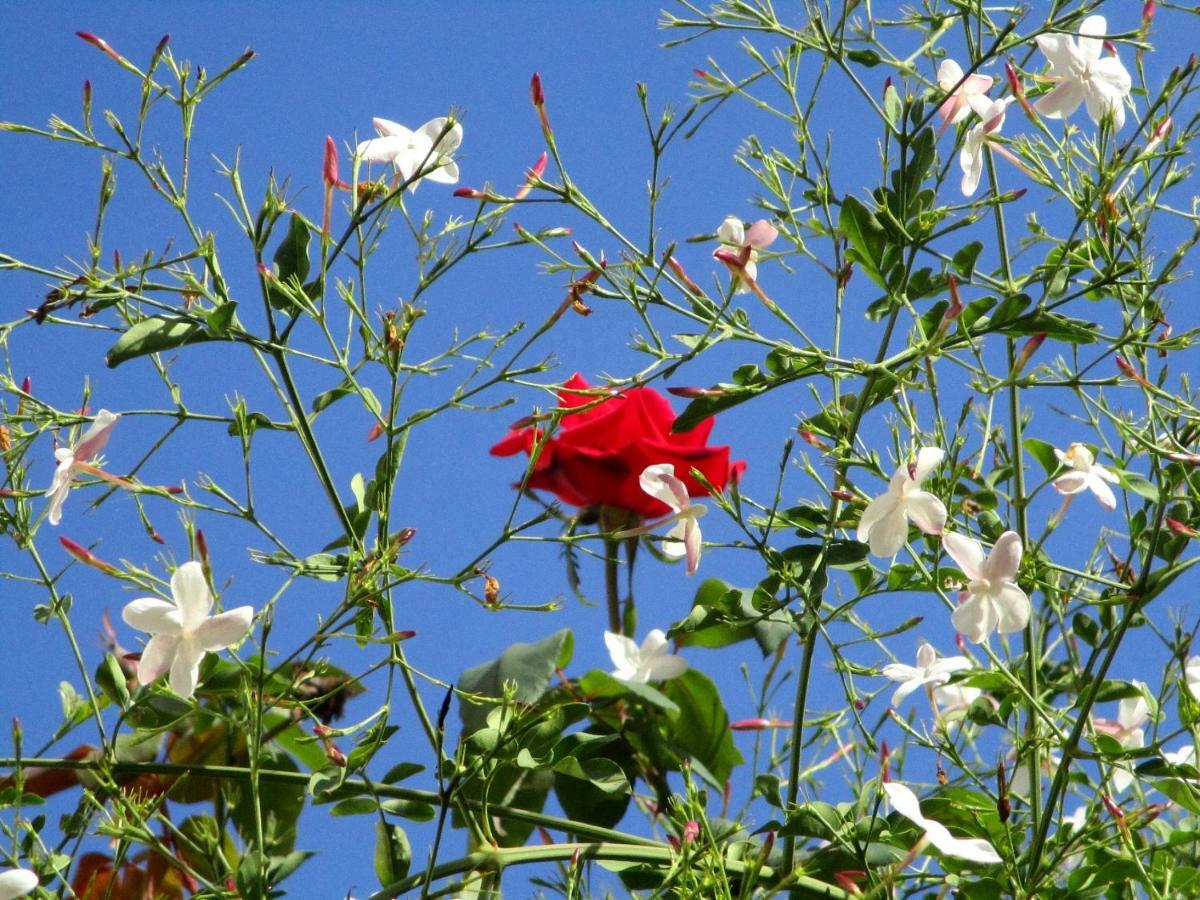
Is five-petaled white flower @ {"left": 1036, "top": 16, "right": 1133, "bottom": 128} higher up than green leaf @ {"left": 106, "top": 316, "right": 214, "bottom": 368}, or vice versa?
five-petaled white flower @ {"left": 1036, "top": 16, "right": 1133, "bottom": 128}

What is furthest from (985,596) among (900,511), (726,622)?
(726,622)

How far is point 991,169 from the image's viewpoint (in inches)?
37.2

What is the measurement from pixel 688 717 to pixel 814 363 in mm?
341

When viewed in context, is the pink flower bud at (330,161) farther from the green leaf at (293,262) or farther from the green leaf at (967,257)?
the green leaf at (967,257)

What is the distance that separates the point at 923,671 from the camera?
3.01 feet

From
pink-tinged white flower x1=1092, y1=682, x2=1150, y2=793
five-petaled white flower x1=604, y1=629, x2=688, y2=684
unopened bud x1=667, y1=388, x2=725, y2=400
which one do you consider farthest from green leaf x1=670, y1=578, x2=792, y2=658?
pink-tinged white flower x1=1092, y1=682, x2=1150, y2=793

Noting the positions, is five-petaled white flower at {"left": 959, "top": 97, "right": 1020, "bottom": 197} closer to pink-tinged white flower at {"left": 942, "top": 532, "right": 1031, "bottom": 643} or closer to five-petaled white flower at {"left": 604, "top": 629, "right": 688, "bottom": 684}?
pink-tinged white flower at {"left": 942, "top": 532, "right": 1031, "bottom": 643}

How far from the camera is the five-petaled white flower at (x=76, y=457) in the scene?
0.81 meters

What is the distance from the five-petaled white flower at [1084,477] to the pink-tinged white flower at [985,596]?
0.45 ft

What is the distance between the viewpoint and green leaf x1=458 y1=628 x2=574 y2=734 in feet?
3.20

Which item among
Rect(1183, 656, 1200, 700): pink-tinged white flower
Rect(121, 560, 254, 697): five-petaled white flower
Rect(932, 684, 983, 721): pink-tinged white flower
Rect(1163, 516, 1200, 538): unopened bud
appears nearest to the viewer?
Rect(121, 560, 254, 697): five-petaled white flower

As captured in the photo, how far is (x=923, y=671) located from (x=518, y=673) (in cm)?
28

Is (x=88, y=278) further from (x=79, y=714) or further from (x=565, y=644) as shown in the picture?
(x=565, y=644)

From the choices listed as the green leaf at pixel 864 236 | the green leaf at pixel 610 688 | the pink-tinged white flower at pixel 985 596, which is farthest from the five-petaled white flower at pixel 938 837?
the green leaf at pixel 864 236
